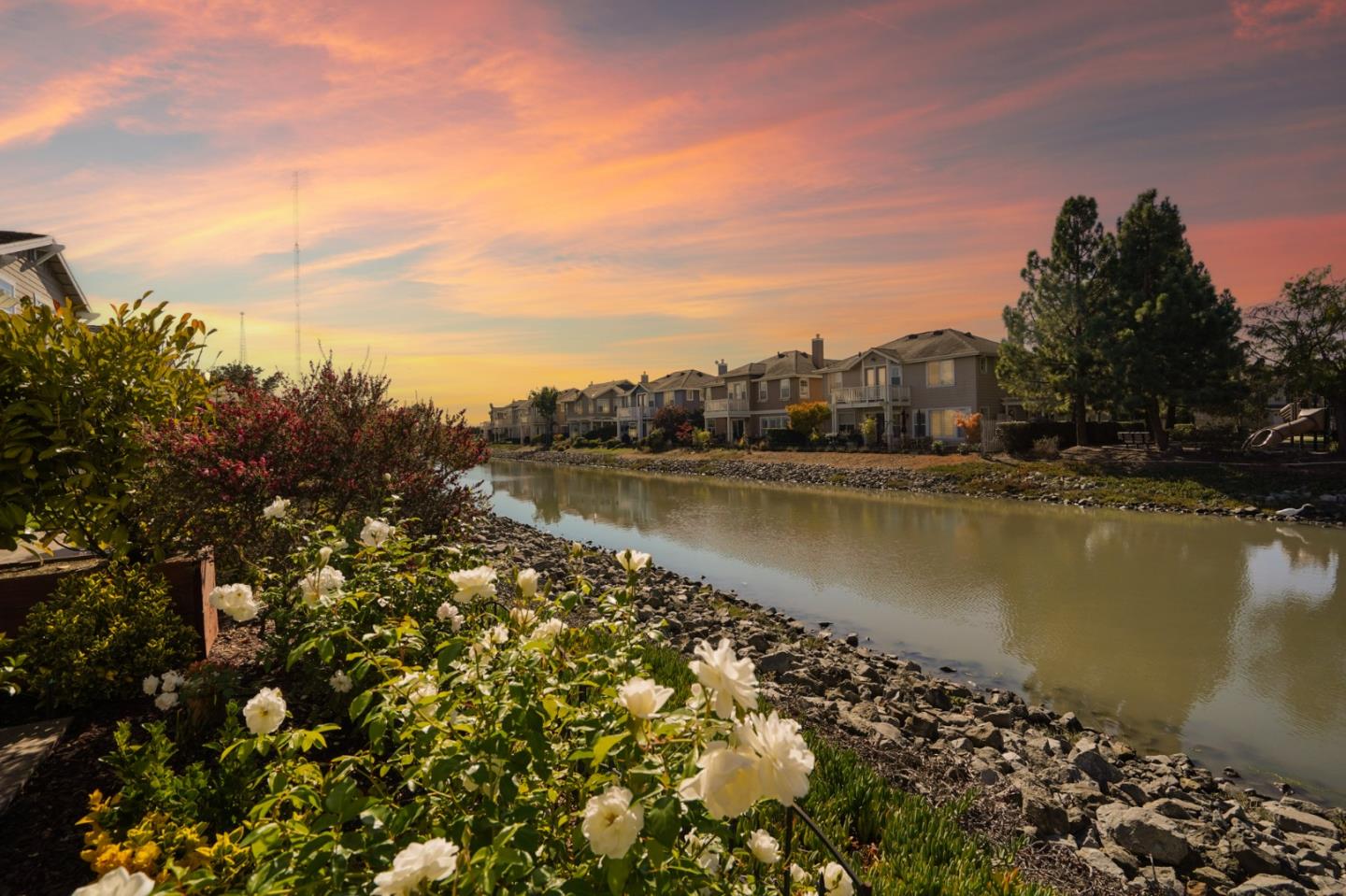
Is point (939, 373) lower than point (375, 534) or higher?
higher

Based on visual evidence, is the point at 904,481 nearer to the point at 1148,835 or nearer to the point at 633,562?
the point at 1148,835

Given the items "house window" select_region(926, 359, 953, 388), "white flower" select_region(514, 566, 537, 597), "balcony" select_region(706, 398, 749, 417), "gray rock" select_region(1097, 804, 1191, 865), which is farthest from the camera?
"balcony" select_region(706, 398, 749, 417)

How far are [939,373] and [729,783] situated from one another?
4294 cm

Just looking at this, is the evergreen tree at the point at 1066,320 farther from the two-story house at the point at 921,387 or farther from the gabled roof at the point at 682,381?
the gabled roof at the point at 682,381

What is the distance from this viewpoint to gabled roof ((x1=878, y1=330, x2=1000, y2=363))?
39938 mm

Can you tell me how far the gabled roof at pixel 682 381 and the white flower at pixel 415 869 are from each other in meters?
60.5

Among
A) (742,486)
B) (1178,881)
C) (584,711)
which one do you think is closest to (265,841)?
(584,711)

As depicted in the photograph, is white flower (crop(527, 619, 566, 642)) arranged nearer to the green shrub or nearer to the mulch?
the mulch

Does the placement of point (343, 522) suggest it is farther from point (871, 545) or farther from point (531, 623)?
point (871, 545)

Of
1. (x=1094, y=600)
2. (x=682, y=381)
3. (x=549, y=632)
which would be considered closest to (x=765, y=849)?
(x=549, y=632)

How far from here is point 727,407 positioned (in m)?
55.4

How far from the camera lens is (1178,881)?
4.82 m

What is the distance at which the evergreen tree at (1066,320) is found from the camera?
102 feet

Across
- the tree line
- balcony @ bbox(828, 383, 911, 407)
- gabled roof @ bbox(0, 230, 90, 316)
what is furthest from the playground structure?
gabled roof @ bbox(0, 230, 90, 316)
